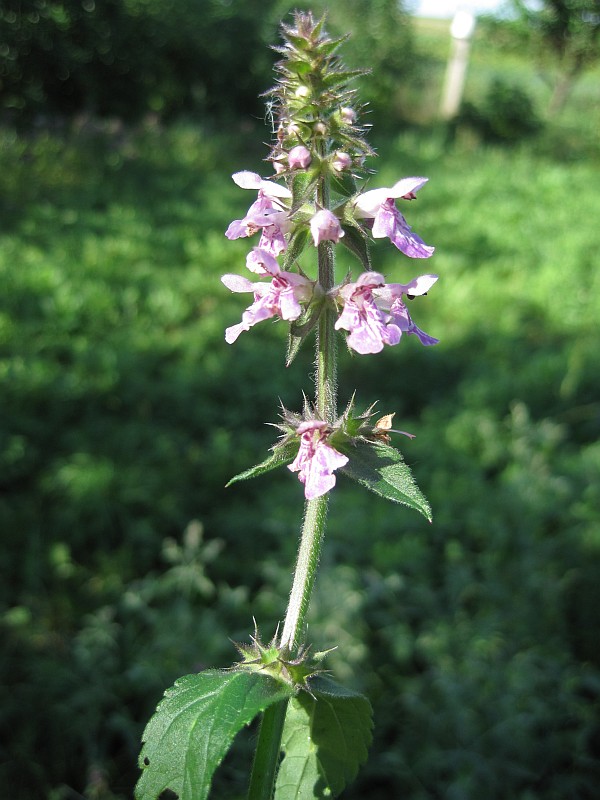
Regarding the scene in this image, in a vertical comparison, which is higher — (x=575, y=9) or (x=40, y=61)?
(x=575, y=9)

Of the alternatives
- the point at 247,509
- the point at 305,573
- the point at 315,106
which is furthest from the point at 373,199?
the point at 247,509

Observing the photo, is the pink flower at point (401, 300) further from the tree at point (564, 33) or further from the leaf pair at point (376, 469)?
the tree at point (564, 33)

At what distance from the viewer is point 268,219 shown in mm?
1163

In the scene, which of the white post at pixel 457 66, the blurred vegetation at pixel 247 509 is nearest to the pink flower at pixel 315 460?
the blurred vegetation at pixel 247 509

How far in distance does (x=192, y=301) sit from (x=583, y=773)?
4.18 meters

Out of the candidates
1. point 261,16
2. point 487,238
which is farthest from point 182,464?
point 261,16

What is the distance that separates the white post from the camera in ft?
42.9

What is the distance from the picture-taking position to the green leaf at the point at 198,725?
1.01 metres

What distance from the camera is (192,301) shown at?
5.93m

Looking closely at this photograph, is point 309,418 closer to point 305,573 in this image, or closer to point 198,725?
point 305,573

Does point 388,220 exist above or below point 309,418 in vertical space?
above

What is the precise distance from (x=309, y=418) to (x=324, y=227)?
286mm

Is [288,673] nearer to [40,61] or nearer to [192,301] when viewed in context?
[192,301]

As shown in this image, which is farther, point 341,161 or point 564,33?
point 564,33
